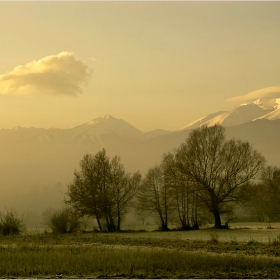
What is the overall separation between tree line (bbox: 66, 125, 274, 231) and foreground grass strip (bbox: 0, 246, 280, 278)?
33.9m

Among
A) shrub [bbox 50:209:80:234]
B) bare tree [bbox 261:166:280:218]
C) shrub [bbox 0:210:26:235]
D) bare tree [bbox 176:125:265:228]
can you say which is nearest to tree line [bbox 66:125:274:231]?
bare tree [bbox 176:125:265:228]

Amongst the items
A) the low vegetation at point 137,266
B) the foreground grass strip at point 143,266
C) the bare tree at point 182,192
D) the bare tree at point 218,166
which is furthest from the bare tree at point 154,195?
the foreground grass strip at point 143,266

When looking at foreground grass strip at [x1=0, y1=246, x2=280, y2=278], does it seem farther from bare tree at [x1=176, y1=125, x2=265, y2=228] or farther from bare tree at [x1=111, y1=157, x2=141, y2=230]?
bare tree at [x1=111, y1=157, x2=141, y2=230]

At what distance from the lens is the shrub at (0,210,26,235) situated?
42438 millimetres

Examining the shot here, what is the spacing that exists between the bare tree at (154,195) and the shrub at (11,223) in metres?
22.6

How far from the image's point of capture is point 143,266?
64.9 feet

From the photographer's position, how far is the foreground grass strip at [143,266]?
60.8 feet

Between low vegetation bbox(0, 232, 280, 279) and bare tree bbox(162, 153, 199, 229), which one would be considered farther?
bare tree bbox(162, 153, 199, 229)

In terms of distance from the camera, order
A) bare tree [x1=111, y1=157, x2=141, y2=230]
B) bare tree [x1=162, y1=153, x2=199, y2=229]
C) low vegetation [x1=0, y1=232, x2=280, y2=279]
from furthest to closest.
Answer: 1. bare tree [x1=111, y1=157, x2=141, y2=230]
2. bare tree [x1=162, y1=153, x2=199, y2=229]
3. low vegetation [x1=0, y1=232, x2=280, y2=279]

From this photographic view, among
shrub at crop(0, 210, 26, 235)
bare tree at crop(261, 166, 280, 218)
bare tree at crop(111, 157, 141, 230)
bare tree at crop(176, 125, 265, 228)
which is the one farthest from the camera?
bare tree at crop(261, 166, 280, 218)

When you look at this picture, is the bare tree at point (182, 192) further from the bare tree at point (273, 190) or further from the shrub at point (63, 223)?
the bare tree at point (273, 190)

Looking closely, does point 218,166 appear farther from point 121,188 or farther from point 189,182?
point 121,188

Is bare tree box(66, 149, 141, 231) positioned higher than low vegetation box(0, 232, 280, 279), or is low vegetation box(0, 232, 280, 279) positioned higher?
bare tree box(66, 149, 141, 231)

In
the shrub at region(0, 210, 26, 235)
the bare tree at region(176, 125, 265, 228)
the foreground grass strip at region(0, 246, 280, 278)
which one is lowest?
the foreground grass strip at region(0, 246, 280, 278)
